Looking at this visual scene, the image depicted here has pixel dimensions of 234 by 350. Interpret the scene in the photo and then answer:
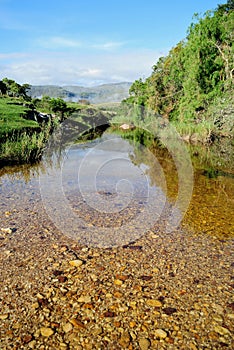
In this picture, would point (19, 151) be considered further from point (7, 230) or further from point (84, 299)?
point (84, 299)

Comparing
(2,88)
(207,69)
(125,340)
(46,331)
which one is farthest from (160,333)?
(2,88)

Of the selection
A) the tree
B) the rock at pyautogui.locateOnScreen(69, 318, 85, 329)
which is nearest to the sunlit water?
the rock at pyautogui.locateOnScreen(69, 318, 85, 329)

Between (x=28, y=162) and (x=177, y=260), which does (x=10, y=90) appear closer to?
(x=28, y=162)

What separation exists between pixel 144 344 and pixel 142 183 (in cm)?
767

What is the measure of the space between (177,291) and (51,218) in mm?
3794

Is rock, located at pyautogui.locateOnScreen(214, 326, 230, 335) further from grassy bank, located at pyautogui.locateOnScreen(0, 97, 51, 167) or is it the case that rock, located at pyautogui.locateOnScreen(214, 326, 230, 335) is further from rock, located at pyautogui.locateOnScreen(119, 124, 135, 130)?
rock, located at pyautogui.locateOnScreen(119, 124, 135, 130)

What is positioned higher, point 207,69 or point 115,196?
point 207,69

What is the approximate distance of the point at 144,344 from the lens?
3.28 m

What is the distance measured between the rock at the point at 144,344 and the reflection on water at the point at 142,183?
11.7 feet

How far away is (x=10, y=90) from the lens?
38.9 metres

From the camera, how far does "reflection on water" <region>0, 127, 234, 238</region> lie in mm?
7281

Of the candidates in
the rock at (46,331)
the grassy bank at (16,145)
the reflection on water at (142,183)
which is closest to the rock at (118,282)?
the rock at (46,331)

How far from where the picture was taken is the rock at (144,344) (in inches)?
127

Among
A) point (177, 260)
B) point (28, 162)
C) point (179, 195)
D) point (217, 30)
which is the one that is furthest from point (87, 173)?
Result: point (217, 30)
